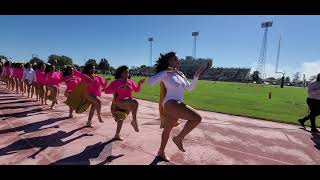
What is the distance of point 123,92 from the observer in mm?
6969

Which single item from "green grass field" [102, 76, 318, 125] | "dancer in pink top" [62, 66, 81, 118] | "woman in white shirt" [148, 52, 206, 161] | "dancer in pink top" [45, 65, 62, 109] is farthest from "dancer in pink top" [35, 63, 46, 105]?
"woman in white shirt" [148, 52, 206, 161]

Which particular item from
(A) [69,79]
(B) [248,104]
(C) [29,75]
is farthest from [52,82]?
(B) [248,104]

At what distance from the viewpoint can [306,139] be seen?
8.07 metres

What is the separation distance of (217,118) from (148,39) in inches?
3929

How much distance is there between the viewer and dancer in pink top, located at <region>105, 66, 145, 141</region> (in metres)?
6.83

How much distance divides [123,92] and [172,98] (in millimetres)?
1753

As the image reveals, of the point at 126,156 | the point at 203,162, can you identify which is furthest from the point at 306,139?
the point at 126,156

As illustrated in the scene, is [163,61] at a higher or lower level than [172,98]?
higher

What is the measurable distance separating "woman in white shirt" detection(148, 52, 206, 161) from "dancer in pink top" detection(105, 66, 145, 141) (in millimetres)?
1191

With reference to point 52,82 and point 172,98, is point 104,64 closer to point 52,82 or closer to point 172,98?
point 52,82

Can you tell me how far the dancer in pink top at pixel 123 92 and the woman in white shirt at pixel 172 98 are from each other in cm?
119
